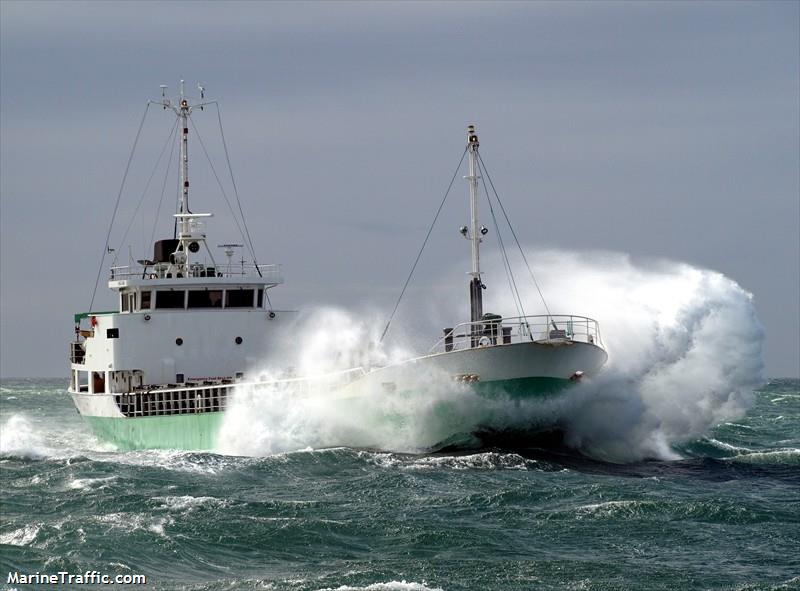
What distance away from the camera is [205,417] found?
41688 millimetres

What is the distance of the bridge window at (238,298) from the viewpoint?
46.8 meters

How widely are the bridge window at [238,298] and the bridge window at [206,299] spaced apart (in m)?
0.30

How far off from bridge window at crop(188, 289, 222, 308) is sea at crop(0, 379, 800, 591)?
297 inches

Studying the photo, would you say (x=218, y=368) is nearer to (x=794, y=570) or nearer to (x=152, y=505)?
(x=152, y=505)

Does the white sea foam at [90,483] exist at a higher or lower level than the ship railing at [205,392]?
lower

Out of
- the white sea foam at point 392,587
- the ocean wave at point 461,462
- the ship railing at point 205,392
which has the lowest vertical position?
the white sea foam at point 392,587

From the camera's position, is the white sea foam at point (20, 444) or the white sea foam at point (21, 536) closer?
the white sea foam at point (21, 536)

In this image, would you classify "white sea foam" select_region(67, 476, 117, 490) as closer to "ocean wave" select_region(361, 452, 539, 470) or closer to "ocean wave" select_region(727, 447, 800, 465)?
"ocean wave" select_region(361, 452, 539, 470)

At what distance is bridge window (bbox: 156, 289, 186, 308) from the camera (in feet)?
152

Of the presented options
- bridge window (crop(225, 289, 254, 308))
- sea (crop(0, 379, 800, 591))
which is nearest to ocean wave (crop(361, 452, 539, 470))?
sea (crop(0, 379, 800, 591))

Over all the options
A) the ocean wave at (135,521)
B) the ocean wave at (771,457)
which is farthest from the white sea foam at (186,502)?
the ocean wave at (771,457)

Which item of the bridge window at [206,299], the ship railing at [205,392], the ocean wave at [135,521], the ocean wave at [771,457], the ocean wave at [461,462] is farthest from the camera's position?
the bridge window at [206,299]

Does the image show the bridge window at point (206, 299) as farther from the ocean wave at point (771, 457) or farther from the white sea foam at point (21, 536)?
the white sea foam at point (21, 536)

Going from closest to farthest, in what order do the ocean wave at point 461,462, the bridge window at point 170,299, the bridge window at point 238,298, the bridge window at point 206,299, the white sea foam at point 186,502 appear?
1. the white sea foam at point 186,502
2. the ocean wave at point 461,462
3. the bridge window at point 170,299
4. the bridge window at point 206,299
5. the bridge window at point 238,298
